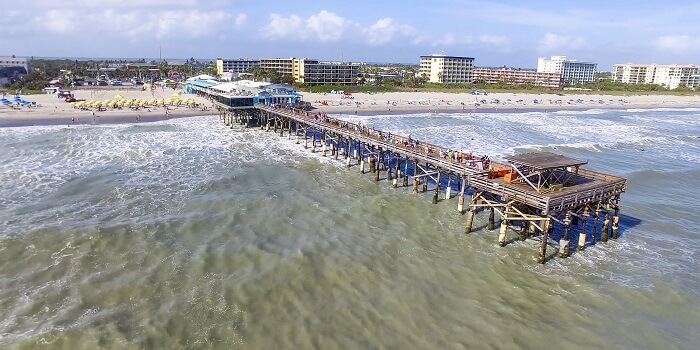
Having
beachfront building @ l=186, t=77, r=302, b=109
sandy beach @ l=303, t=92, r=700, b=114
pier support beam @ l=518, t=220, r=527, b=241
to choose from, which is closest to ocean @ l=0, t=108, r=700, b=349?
pier support beam @ l=518, t=220, r=527, b=241

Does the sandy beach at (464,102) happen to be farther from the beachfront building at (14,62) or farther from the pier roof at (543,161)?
the beachfront building at (14,62)

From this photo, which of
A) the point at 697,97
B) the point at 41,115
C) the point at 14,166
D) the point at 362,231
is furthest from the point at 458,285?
the point at 697,97

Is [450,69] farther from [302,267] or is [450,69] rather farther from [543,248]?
[302,267]

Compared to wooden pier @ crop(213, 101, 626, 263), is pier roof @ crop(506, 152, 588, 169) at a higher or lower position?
higher

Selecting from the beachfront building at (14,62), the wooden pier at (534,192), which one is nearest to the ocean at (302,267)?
the wooden pier at (534,192)

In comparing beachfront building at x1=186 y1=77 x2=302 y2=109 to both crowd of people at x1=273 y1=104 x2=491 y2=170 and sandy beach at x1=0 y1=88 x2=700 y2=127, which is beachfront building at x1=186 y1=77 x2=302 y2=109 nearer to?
sandy beach at x1=0 y1=88 x2=700 y2=127

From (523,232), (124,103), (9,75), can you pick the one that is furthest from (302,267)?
(9,75)
